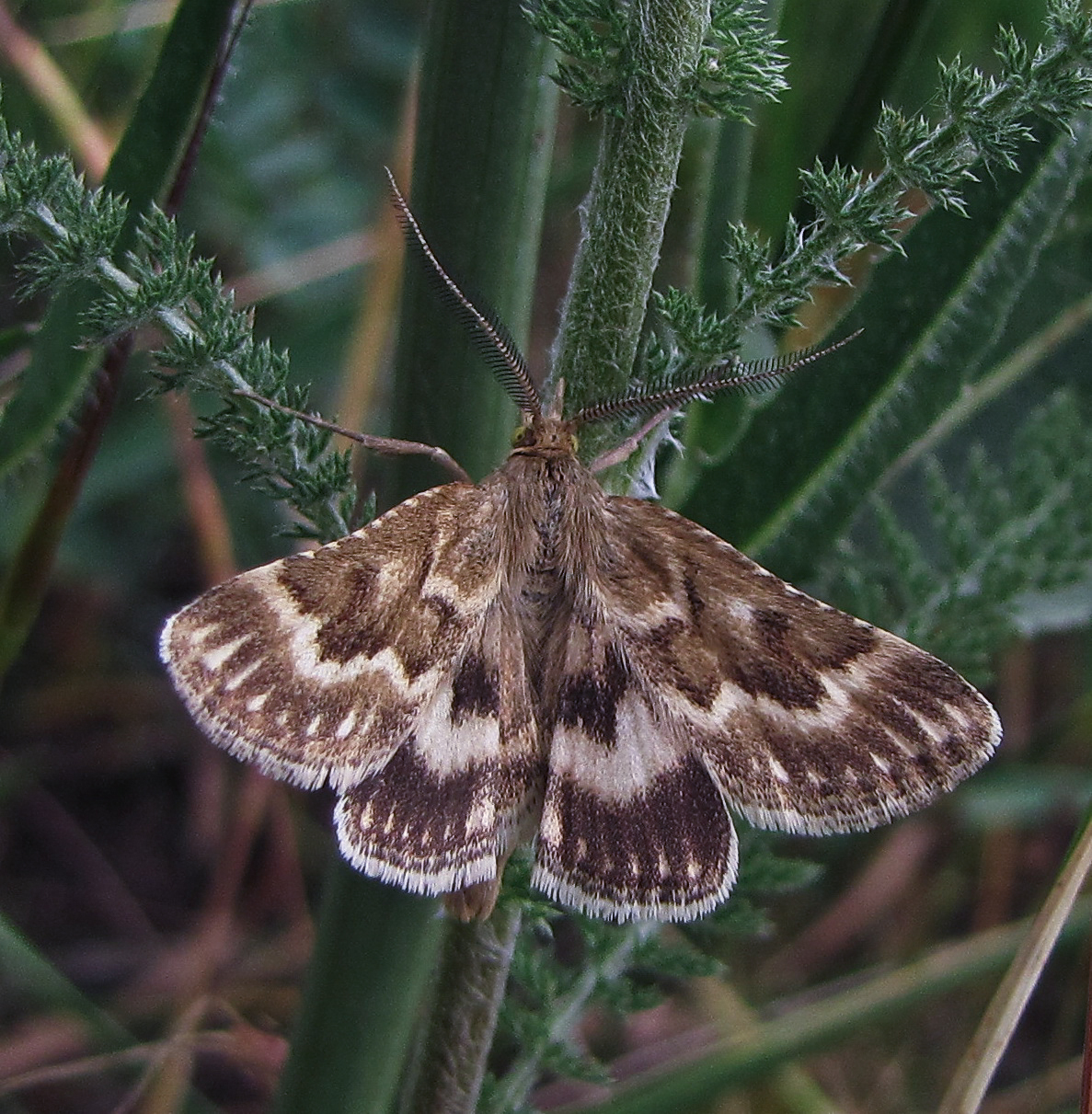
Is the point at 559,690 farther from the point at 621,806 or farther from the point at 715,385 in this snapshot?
the point at 715,385

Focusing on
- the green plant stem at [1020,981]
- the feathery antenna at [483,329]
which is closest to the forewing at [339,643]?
the feathery antenna at [483,329]

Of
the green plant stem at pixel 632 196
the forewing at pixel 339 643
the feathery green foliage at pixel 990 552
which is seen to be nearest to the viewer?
the green plant stem at pixel 632 196

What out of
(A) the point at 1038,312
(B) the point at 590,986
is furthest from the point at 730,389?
(B) the point at 590,986

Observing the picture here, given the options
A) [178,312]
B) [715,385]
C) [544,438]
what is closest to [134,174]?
[178,312]

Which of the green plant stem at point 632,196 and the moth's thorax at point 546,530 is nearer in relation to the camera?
the green plant stem at point 632,196

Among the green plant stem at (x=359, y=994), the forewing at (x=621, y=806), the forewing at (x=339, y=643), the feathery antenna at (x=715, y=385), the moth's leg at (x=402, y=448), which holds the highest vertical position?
the feathery antenna at (x=715, y=385)

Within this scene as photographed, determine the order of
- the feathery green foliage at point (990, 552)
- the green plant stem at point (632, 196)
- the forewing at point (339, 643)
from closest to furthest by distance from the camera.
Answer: the green plant stem at point (632, 196), the forewing at point (339, 643), the feathery green foliage at point (990, 552)

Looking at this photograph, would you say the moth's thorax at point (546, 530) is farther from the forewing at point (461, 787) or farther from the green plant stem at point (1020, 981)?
the green plant stem at point (1020, 981)

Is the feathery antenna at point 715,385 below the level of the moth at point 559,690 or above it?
above
